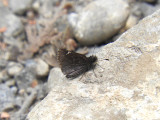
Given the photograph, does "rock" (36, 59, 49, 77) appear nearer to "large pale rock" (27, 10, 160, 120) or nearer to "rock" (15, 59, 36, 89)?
"rock" (15, 59, 36, 89)

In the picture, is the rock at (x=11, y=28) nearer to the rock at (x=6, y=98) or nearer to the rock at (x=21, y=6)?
the rock at (x=21, y=6)


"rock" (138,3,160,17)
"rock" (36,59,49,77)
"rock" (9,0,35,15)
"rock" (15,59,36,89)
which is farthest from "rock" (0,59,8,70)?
"rock" (138,3,160,17)

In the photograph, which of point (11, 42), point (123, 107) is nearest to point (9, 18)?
point (11, 42)

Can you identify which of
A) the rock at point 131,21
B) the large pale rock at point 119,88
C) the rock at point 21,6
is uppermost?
the large pale rock at point 119,88

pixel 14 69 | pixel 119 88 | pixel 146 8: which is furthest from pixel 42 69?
pixel 146 8

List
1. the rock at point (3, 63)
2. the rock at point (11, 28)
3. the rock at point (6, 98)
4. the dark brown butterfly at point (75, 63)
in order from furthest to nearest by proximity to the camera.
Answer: the rock at point (11, 28) < the rock at point (3, 63) < the rock at point (6, 98) < the dark brown butterfly at point (75, 63)

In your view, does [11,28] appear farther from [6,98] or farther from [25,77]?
[6,98]

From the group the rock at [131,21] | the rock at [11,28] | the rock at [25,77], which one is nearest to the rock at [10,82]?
the rock at [25,77]

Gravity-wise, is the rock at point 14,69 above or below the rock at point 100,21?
below
